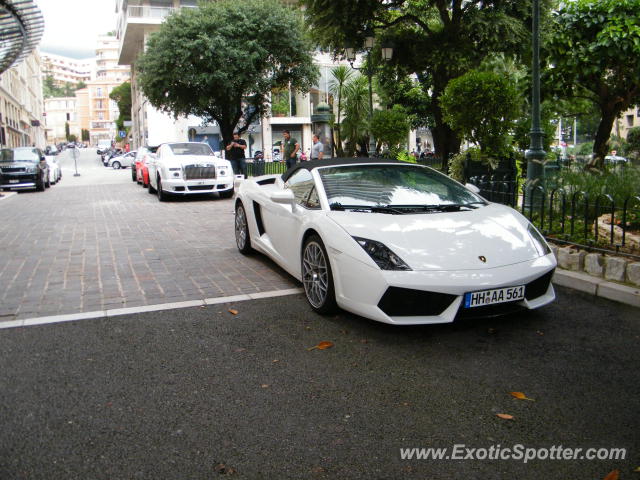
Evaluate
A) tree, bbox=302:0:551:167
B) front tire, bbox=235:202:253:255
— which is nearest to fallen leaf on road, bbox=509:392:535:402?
front tire, bbox=235:202:253:255

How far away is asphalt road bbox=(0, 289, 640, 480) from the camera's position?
2773 millimetres

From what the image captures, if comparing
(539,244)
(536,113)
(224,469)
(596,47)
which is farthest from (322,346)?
(596,47)

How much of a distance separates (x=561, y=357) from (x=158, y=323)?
3127 mm

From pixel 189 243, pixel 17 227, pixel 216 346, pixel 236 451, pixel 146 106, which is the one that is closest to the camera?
pixel 236 451

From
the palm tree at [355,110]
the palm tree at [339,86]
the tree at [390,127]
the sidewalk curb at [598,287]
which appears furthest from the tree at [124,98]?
the sidewalk curb at [598,287]

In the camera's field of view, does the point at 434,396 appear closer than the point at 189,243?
Yes

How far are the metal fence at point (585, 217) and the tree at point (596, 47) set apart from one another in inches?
156

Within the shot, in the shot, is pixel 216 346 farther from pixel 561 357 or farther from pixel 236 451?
pixel 561 357

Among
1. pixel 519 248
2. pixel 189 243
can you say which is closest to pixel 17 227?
pixel 189 243

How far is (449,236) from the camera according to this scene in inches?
182

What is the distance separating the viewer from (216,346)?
4.38 m

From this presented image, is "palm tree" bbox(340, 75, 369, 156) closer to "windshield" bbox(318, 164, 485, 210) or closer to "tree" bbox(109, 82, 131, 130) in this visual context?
"windshield" bbox(318, 164, 485, 210)

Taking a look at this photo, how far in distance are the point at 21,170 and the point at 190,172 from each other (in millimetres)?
9317

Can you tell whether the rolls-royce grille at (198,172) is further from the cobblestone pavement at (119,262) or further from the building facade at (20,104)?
the building facade at (20,104)
